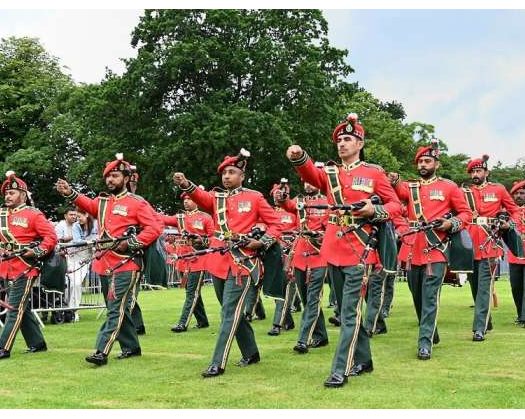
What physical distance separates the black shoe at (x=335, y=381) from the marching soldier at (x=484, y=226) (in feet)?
12.9

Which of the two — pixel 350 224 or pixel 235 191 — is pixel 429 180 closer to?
pixel 350 224

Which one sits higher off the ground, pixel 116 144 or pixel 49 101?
pixel 49 101

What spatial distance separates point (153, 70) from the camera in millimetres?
32938

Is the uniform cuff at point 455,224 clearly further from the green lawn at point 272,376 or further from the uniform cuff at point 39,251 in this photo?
the uniform cuff at point 39,251

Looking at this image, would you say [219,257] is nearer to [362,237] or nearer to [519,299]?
[362,237]

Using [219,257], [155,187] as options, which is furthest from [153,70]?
[219,257]

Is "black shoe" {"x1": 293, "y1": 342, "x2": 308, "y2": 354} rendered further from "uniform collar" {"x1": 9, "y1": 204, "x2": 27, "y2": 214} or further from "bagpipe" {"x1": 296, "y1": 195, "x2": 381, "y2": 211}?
"uniform collar" {"x1": 9, "y1": 204, "x2": 27, "y2": 214}

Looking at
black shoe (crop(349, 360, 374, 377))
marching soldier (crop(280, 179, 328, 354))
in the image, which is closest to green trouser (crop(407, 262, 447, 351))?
black shoe (crop(349, 360, 374, 377))

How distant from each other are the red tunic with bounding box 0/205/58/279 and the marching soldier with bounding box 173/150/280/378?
2.54m

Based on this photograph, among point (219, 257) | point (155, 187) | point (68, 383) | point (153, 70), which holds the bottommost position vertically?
point (68, 383)

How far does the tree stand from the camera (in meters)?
38.3

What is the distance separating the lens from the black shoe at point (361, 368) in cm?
798

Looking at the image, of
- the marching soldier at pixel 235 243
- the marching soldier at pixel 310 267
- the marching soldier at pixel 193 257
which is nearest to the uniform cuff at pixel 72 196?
the marching soldier at pixel 235 243

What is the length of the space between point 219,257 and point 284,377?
1.51 m
